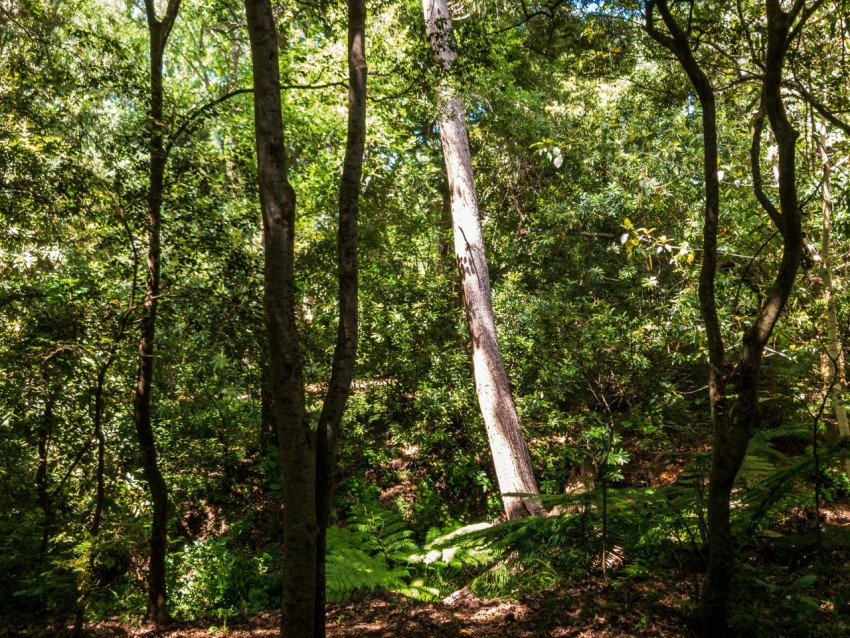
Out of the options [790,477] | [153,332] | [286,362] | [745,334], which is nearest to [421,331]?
[153,332]

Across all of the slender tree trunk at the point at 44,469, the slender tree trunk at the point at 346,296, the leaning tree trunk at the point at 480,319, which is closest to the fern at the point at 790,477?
the slender tree trunk at the point at 346,296

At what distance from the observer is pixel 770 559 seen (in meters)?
3.56

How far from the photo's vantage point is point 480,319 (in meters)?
7.32

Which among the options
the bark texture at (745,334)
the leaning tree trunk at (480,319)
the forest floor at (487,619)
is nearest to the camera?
the bark texture at (745,334)

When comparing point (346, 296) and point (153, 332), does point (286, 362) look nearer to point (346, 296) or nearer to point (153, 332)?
point (346, 296)

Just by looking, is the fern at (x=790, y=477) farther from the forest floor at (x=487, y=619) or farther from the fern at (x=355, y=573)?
the fern at (x=355, y=573)

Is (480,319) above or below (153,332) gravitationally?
above

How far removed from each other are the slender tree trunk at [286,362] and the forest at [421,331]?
2 centimetres

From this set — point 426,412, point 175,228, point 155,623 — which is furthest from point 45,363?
point 426,412

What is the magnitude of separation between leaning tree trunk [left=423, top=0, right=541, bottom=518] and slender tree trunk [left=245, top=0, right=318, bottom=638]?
12.8 feet

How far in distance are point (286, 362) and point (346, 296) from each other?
0.73 meters

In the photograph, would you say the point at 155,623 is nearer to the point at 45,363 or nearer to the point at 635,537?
the point at 45,363

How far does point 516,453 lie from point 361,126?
473cm

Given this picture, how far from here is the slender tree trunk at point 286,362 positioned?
305 centimetres
